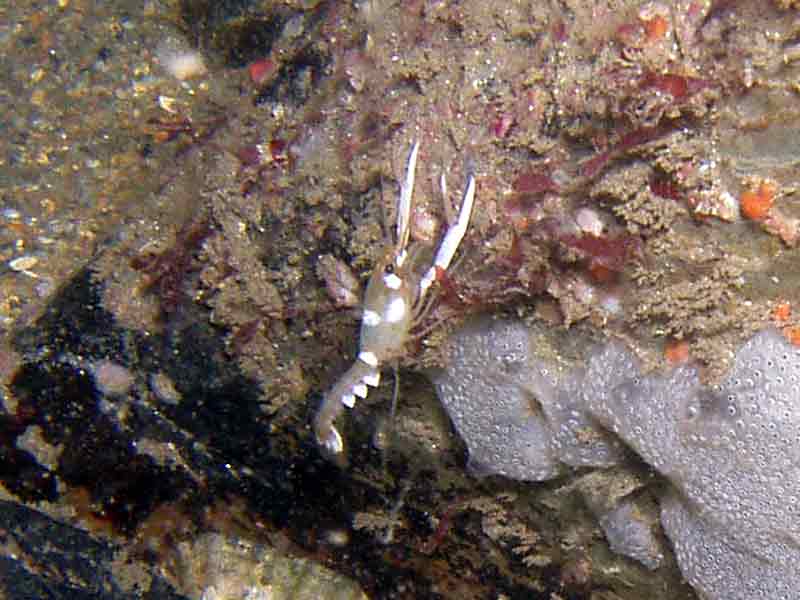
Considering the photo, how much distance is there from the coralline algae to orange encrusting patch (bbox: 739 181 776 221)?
434mm

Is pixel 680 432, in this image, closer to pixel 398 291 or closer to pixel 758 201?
pixel 758 201

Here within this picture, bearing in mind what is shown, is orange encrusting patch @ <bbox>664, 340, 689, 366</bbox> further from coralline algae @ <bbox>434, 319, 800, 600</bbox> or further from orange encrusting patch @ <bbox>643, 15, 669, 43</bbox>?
orange encrusting patch @ <bbox>643, 15, 669, 43</bbox>

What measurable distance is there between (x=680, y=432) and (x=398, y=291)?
1.15m

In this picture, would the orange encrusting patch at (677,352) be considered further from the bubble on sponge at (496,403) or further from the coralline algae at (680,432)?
the bubble on sponge at (496,403)

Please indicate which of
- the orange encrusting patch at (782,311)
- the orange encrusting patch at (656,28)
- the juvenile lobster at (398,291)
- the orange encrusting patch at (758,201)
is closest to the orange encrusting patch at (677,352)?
the orange encrusting patch at (782,311)

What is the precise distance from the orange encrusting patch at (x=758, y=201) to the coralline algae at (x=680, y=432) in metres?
0.43

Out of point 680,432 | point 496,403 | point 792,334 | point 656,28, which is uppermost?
point 656,28

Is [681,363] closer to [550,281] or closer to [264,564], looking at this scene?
[550,281]

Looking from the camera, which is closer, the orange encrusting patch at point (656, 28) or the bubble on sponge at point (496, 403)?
the orange encrusting patch at point (656, 28)

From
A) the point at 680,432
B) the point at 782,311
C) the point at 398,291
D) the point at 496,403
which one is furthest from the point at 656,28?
the point at 496,403

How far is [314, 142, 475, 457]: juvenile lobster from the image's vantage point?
7.96 feet

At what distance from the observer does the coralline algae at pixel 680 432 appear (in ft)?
7.63

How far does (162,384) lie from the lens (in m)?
3.54

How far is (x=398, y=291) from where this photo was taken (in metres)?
2.59
